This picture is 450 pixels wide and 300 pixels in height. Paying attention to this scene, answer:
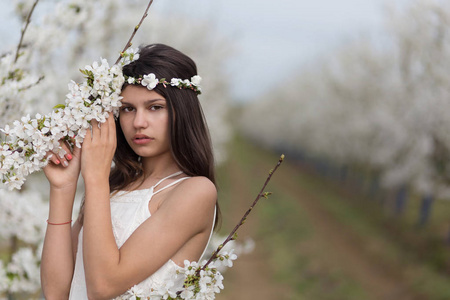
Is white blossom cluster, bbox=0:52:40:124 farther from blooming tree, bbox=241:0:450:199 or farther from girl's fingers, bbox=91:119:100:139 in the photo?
blooming tree, bbox=241:0:450:199

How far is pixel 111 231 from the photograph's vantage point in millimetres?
1739

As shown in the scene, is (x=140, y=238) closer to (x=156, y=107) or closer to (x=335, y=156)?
(x=156, y=107)

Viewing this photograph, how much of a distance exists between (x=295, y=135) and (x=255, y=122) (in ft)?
78.3

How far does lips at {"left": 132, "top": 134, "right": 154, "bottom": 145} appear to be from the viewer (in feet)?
6.49

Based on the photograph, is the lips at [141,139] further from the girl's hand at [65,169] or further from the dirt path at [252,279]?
the dirt path at [252,279]

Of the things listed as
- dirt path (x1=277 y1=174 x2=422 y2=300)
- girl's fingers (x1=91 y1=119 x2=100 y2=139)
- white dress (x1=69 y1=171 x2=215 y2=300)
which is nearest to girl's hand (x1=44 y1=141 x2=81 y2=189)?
girl's fingers (x1=91 y1=119 x2=100 y2=139)

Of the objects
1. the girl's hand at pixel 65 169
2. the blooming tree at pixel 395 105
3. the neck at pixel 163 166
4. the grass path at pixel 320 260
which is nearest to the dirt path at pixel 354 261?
the grass path at pixel 320 260

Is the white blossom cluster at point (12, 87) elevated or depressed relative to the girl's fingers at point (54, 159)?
elevated

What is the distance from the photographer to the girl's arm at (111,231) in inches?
67.0

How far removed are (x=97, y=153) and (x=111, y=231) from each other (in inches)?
11.7

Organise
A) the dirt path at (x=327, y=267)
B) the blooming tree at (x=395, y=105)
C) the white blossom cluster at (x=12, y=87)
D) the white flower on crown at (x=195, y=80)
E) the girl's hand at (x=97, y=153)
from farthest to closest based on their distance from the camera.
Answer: the blooming tree at (x=395, y=105) → the dirt path at (x=327, y=267) → the white blossom cluster at (x=12, y=87) → the white flower on crown at (x=195, y=80) → the girl's hand at (x=97, y=153)

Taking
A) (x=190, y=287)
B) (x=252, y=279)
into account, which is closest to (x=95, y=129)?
(x=190, y=287)

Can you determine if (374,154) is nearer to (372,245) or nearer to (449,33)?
(372,245)

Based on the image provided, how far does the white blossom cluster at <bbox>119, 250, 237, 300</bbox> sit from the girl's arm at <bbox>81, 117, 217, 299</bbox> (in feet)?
0.21
